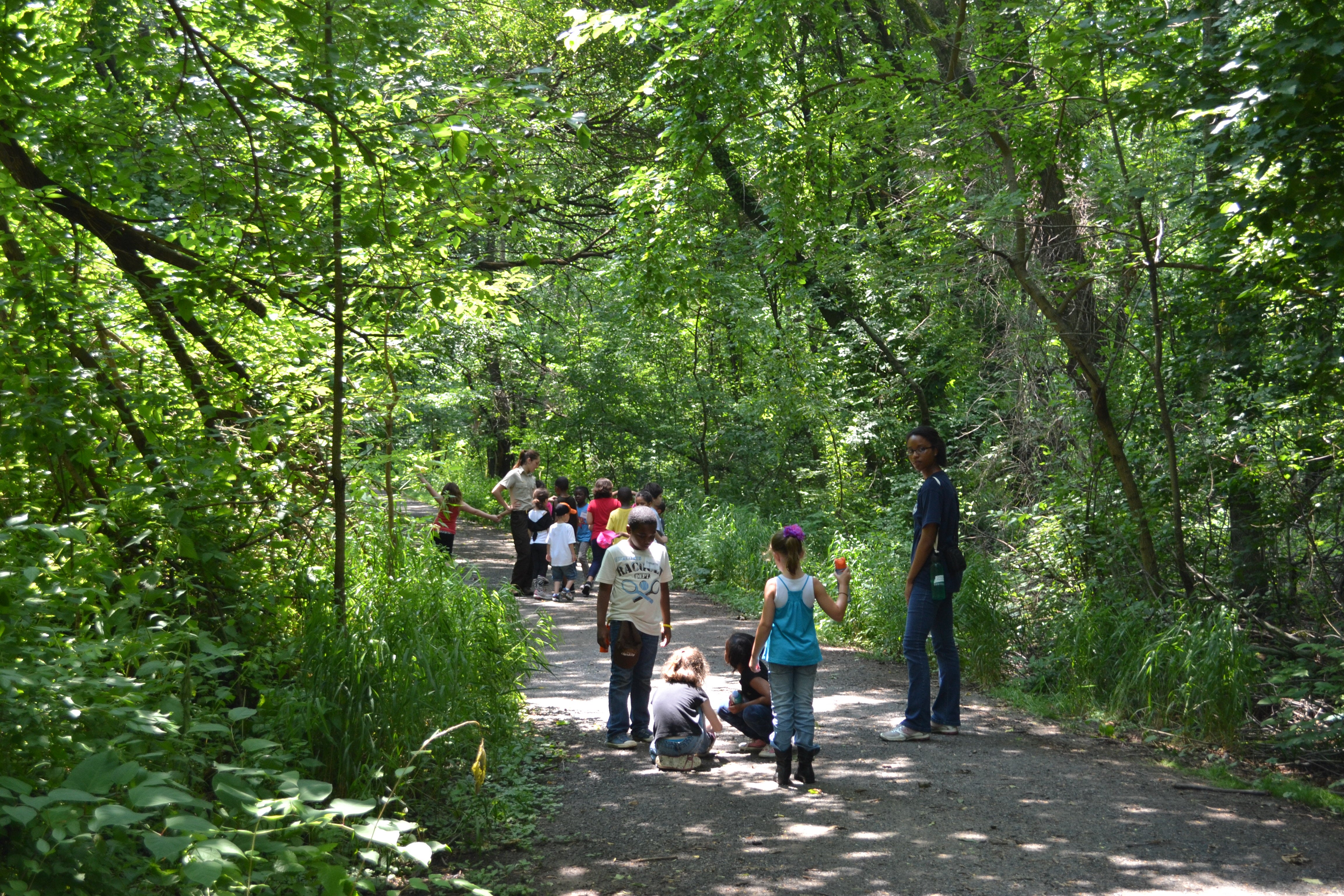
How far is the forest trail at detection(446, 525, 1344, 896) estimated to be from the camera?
180 inches

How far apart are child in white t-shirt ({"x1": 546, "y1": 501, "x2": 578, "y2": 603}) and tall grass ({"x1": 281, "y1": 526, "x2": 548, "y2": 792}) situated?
20.1 feet

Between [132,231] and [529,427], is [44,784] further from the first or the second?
[529,427]

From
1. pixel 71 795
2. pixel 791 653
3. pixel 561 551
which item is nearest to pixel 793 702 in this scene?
pixel 791 653

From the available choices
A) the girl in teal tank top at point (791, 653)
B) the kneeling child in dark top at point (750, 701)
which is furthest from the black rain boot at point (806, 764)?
the kneeling child in dark top at point (750, 701)

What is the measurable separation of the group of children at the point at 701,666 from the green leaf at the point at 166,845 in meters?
3.92

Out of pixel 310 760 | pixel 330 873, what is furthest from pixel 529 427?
pixel 330 873

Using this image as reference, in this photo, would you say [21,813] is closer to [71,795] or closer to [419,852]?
[71,795]

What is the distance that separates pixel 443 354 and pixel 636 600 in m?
5.20

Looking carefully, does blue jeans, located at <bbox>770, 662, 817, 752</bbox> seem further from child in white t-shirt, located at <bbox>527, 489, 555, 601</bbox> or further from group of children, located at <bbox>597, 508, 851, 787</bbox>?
child in white t-shirt, located at <bbox>527, 489, 555, 601</bbox>

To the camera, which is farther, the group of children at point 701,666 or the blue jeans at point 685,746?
the blue jeans at point 685,746

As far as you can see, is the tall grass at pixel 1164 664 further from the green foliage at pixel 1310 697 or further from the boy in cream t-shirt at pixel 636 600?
the boy in cream t-shirt at pixel 636 600

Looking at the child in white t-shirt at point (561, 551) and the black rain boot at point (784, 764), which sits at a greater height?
the child in white t-shirt at point (561, 551)

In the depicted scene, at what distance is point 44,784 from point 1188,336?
8379 millimetres

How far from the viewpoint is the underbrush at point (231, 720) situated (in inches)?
110
